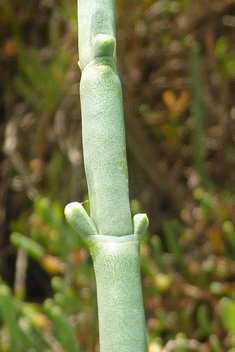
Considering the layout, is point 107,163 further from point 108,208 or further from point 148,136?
point 148,136

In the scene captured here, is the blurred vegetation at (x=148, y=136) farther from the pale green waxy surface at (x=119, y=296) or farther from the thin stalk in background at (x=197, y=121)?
the pale green waxy surface at (x=119, y=296)

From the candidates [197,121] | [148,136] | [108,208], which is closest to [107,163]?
[108,208]

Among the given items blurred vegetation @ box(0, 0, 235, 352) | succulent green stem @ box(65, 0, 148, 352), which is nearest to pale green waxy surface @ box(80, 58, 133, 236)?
succulent green stem @ box(65, 0, 148, 352)

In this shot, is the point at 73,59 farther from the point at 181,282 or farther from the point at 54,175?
the point at 181,282

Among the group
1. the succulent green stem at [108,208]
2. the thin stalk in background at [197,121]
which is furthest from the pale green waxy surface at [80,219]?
the thin stalk in background at [197,121]

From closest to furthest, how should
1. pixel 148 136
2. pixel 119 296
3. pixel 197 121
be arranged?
pixel 119 296
pixel 197 121
pixel 148 136
